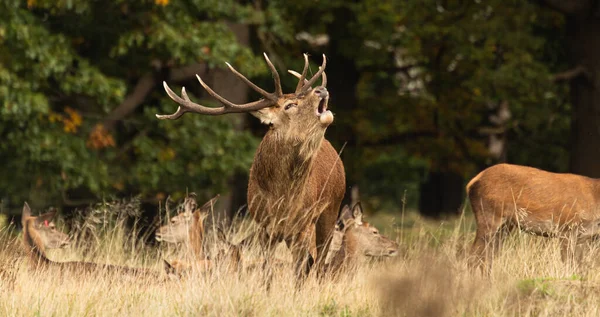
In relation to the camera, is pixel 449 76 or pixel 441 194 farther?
pixel 441 194

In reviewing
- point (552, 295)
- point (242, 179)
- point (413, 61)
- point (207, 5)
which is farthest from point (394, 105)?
point (552, 295)

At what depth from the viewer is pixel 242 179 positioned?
65.8 feet

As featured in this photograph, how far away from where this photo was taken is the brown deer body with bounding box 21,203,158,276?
837 centimetres

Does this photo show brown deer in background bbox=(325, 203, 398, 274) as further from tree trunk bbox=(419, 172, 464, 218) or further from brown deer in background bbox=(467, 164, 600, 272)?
tree trunk bbox=(419, 172, 464, 218)

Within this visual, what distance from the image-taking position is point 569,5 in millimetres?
17547

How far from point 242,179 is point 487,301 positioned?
43.4ft

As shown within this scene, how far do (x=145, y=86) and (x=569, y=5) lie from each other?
654 centimetres

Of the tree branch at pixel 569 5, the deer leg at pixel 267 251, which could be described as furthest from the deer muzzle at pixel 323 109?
the tree branch at pixel 569 5

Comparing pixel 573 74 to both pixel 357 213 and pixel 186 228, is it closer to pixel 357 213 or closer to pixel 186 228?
pixel 357 213

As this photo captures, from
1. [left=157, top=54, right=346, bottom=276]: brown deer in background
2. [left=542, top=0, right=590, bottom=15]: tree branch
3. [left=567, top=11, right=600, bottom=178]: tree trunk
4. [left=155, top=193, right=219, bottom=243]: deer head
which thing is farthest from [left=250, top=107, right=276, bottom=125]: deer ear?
[left=567, top=11, right=600, bottom=178]: tree trunk

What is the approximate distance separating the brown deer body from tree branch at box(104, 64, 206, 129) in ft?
20.8

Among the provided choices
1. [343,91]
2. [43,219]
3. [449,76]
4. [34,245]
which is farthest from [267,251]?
[449,76]

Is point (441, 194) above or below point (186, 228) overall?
below

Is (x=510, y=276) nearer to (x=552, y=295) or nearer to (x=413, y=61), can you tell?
(x=552, y=295)
